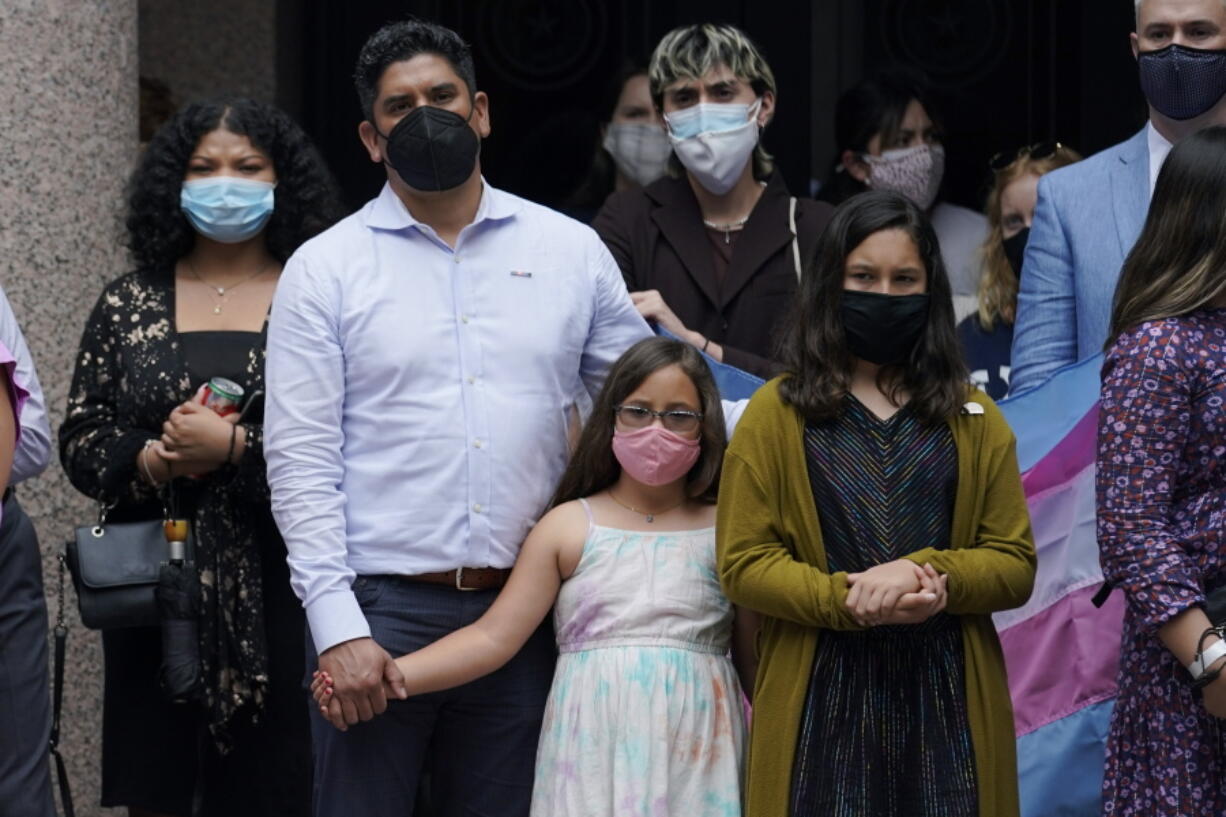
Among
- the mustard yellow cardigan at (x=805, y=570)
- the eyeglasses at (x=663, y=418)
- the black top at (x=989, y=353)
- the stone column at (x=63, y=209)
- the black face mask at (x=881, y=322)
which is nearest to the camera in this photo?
the mustard yellow cardigan at (x=805, y=570)

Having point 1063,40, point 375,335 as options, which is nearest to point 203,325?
point 375,335

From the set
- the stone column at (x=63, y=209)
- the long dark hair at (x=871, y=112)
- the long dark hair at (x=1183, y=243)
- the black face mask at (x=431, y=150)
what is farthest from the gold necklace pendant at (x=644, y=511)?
the stone column at (x=63, y=209)

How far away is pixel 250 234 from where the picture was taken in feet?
17.9

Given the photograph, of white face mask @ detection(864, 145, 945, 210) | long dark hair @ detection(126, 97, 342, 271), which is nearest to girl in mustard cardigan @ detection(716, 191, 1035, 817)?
long dark hair @ detection(126, 97, 342, 271)

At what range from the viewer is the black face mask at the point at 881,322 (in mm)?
4305

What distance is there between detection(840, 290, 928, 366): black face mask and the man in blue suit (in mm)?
793

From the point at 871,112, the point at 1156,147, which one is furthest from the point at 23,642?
the point at 871,112

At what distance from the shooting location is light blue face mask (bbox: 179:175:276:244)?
17.6ft

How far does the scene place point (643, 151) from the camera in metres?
6.50

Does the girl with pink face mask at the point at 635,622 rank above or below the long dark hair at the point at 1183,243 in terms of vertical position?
below

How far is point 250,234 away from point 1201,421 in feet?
8.48

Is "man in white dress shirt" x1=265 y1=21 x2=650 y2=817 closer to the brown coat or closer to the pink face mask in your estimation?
the pink face mask

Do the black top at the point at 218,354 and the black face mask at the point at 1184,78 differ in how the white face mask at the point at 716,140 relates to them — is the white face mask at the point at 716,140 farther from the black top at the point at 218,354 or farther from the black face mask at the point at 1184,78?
the black top at the point at 218,354

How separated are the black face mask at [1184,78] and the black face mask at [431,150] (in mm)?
1685
